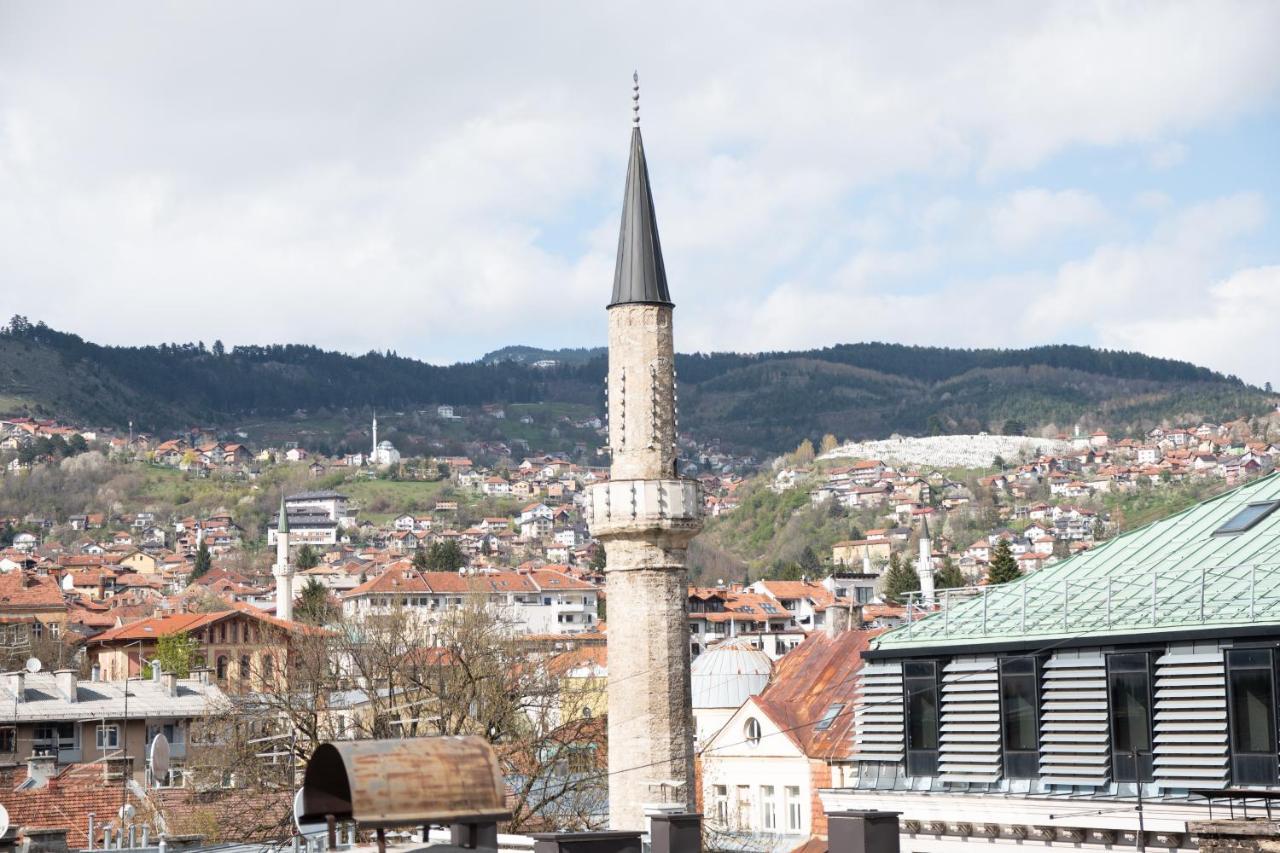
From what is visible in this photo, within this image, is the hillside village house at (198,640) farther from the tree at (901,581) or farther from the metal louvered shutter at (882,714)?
the metal louvered shutter at (882,714)

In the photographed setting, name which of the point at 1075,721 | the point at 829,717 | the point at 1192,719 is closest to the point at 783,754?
the point at 829,717

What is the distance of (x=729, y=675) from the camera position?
43.9 m

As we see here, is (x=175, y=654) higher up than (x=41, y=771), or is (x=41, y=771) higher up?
(x=175, y=654)

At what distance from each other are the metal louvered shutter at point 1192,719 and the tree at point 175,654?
52.7 meters

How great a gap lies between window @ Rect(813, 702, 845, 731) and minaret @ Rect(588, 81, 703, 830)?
673 cm

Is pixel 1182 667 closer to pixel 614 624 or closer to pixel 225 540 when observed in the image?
pixel 614 624

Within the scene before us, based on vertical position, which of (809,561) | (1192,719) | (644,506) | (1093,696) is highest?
(809,561)

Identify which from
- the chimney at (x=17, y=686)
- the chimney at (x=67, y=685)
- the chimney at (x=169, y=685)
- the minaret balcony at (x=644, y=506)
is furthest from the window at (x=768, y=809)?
the chimney at (x=169, y=685)

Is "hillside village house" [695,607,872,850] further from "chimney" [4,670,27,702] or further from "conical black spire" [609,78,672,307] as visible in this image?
"chimney" [4,670,27,702]

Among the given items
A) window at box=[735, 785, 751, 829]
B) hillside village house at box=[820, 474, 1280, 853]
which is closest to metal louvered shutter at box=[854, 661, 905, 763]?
hillside village house at box=[820, 474, 1280, 853]

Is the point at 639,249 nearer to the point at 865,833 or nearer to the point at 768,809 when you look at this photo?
the point at 768,809

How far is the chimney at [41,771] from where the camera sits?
104ft

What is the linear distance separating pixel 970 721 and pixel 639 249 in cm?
904

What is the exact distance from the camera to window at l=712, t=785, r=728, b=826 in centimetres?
3581
